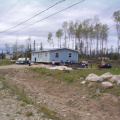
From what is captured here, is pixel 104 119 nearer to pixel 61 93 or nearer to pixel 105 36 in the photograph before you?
pixel 61 93

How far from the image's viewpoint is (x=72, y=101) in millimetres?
9562

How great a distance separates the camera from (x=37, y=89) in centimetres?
1293

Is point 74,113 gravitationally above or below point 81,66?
below

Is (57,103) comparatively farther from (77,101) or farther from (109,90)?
(109,90)

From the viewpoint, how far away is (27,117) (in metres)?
6.18

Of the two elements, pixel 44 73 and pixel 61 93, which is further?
pixel 44 73

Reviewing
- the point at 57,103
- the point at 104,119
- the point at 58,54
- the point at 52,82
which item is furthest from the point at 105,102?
the point at 58,54

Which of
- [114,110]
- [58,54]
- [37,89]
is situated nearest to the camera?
[114,110]

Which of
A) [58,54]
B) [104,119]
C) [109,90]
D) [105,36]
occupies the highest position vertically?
[105,36]

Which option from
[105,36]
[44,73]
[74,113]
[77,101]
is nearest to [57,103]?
[77,101]

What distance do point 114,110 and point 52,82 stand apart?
6.88 meters

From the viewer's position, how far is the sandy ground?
24.6ft

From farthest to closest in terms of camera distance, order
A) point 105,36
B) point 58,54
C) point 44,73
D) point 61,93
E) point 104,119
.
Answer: point 105,36, point 58,54, point 44,73, point 61,93, point 104,119

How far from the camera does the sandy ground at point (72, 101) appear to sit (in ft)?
24.6
